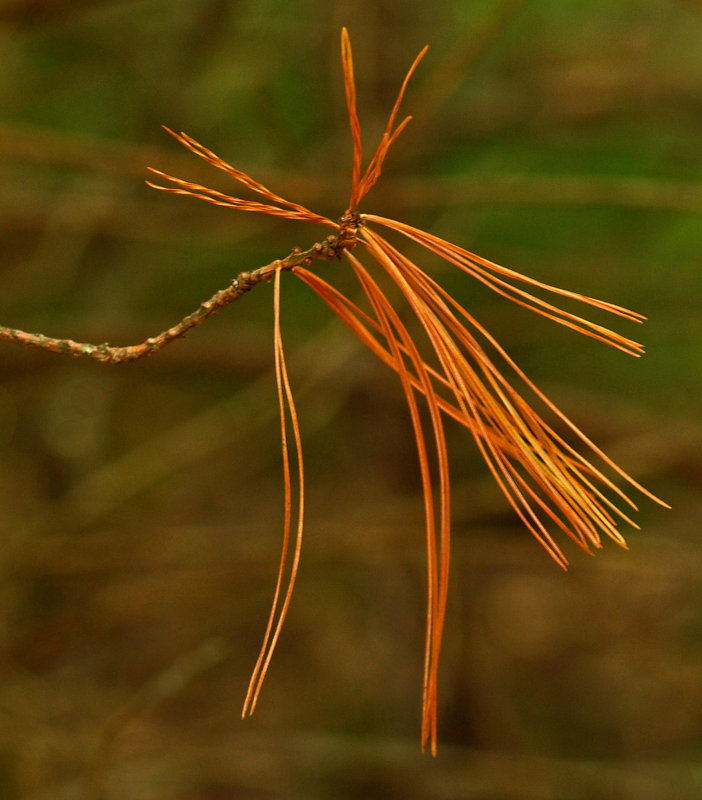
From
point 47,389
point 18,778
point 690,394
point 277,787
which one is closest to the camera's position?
point 18,778

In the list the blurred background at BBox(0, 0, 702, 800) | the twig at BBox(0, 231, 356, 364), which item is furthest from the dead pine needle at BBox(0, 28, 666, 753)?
the blurred background at BBox(0, 0, 702, 800)


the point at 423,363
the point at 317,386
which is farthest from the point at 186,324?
the point at 317,386

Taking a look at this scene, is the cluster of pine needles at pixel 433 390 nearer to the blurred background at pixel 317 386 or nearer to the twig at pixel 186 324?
the twig at pixel 186 324

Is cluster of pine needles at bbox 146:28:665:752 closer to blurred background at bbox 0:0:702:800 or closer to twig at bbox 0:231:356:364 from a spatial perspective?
twig at bbox 0:231:356:364

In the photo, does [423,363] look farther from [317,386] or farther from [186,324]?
[317,386]

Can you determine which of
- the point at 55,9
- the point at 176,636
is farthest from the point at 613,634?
the point at 55,9

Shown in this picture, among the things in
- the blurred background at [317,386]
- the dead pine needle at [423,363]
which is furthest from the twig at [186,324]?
the blurred background at [317,386]

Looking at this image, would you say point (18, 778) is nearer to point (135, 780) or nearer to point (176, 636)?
point (135, 780)
